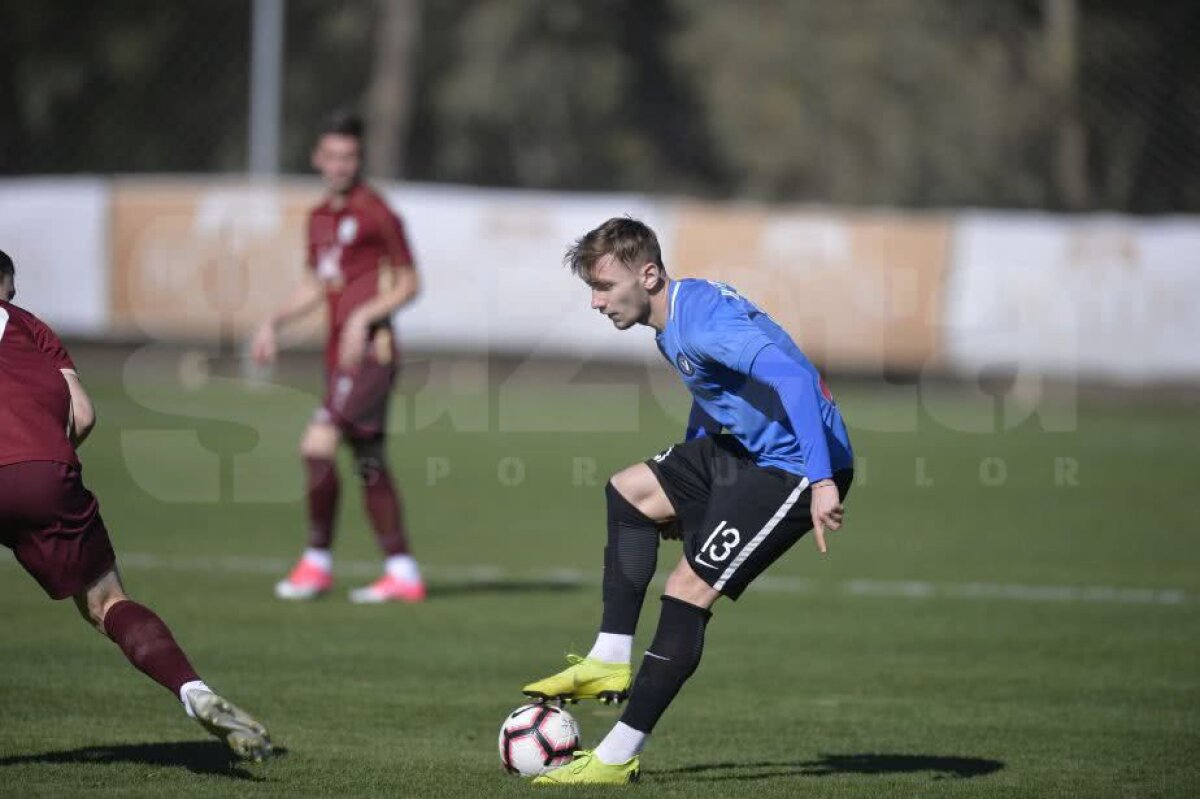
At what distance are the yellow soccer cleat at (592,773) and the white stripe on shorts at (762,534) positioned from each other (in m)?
0.65

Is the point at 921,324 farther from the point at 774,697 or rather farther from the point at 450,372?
the point at 774,697

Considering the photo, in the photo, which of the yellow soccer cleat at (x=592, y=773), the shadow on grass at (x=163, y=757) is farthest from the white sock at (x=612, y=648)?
the shadow on grass at (x=163, y=757)

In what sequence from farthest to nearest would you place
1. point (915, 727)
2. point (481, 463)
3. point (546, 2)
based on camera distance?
point (546, 2) < point (481, 463) < point (915, 727)

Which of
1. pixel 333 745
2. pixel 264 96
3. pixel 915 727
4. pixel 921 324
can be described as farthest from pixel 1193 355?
pixel 333 745

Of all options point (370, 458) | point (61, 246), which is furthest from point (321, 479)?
point (61, 246)

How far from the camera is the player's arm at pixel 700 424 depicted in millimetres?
6246

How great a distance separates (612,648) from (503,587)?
4584 mm

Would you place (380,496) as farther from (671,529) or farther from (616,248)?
(616,248)

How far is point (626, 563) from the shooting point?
6125 mm

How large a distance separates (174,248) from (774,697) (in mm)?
19262

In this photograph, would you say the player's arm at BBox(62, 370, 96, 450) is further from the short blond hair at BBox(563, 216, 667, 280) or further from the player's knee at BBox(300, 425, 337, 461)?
the player's knee at BBox(300, 425, 337, 461)

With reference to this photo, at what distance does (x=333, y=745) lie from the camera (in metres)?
6.32

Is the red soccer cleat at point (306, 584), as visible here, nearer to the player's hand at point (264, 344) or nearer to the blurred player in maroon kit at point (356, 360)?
the blurred player in maroon kit at point (356, 360)

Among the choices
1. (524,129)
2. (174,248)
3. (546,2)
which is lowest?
(174,248)
